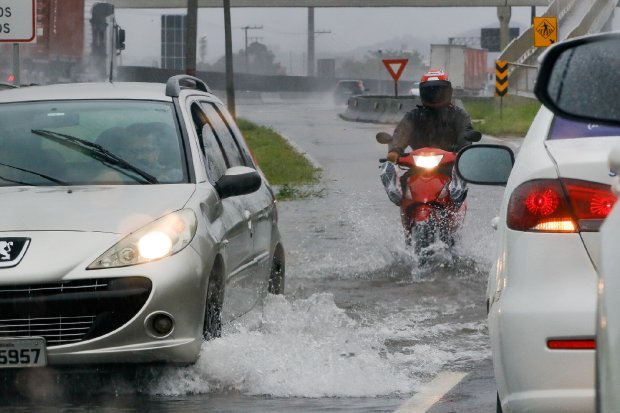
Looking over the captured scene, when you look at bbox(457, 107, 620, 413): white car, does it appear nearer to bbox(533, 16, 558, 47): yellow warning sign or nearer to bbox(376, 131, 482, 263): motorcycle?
bbox(376, 131, 482, 263): motorcycle

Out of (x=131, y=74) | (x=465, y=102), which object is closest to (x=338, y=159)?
(x=465, y=102)

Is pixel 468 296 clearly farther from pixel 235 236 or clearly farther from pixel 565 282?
pixel 565 282

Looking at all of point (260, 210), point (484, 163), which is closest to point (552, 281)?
point (484, 163)

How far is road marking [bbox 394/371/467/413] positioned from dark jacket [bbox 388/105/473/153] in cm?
538

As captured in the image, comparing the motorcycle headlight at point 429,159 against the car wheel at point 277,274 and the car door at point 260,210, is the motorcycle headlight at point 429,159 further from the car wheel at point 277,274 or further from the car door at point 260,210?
the car door at point 260,210

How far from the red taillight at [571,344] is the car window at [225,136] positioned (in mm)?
4537

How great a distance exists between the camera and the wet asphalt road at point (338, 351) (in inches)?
286

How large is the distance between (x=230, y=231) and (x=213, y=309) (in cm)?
64

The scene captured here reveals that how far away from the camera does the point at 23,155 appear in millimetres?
8320

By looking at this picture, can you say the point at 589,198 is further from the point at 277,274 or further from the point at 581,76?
the point at 277,274

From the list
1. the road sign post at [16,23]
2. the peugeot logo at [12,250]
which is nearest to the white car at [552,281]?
the peugeot logo at [12,250]

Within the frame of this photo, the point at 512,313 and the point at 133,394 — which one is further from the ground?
the point at 512,313

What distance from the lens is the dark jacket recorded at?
13234 mm

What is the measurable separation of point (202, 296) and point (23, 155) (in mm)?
1529
